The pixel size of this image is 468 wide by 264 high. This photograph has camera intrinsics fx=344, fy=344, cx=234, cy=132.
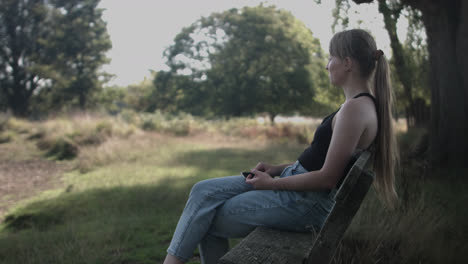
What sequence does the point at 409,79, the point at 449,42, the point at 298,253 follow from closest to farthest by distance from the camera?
the point at 298,253, the point at 449,42, the point at 409,79

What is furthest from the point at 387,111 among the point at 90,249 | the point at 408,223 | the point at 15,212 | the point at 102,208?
the point at 15,212

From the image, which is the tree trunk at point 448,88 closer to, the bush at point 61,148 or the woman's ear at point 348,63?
the woman's ear at point 348,63

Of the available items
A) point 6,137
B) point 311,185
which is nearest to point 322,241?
point 311,185

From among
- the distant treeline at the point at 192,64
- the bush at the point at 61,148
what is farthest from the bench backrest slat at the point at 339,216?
the distant treeline at the point at 192,64

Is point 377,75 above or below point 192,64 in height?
below

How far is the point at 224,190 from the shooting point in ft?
6.53

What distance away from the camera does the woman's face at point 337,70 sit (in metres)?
1.87

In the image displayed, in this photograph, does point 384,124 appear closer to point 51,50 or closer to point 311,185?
point 311,185

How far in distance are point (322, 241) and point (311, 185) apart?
0.34m

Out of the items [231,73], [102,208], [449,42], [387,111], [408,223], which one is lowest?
[102,208]

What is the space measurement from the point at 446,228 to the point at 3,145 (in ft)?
43.3

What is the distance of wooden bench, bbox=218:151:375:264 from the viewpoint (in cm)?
140

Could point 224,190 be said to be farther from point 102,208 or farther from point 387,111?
point 102,208

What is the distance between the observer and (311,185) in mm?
1725
